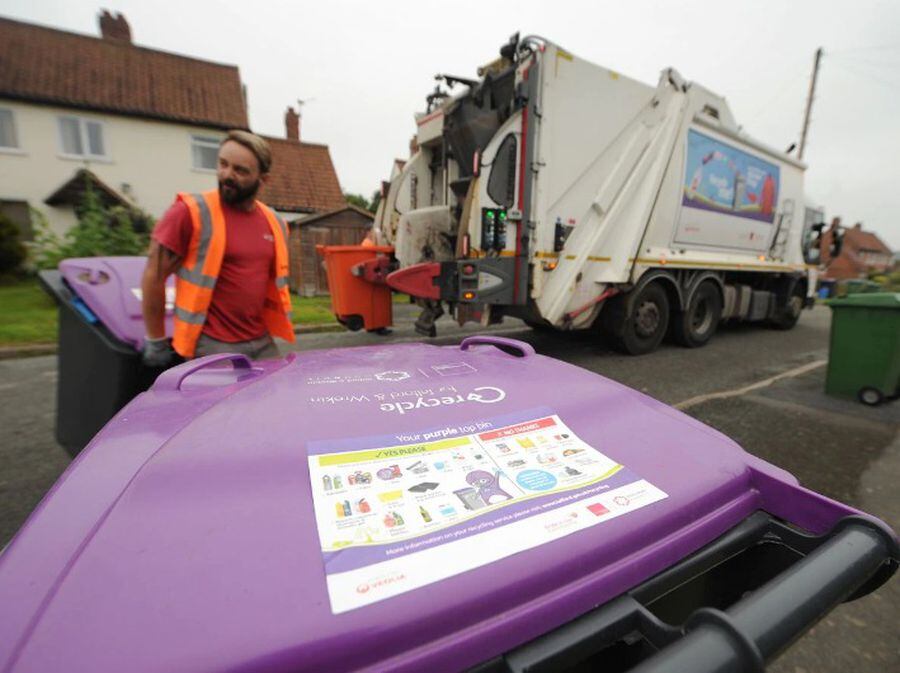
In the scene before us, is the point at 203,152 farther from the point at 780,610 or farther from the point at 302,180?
the point at 780,610

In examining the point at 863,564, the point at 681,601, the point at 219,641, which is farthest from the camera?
the point at 681,601

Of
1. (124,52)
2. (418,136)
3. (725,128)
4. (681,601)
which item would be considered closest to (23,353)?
(418,136)

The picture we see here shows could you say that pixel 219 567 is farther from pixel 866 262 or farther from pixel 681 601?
pixel 866 262

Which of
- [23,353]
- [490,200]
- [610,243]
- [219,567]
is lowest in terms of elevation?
[23,353]

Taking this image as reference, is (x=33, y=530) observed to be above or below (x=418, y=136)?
below

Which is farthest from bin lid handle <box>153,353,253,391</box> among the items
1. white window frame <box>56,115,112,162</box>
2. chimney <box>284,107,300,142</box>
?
chimney <box>284,107,300,142</box>

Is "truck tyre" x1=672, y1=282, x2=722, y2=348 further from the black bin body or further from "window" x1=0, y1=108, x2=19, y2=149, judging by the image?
"window" x1=0, y1=108, x2=19, y2=149

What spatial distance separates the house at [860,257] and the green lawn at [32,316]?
4276cm

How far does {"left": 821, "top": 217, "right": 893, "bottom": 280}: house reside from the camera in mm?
40188

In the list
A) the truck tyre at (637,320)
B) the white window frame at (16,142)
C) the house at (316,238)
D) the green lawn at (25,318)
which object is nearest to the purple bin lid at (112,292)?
the green lawn at (25,318)

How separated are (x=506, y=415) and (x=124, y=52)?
21.2 metres

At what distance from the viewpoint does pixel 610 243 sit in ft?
16.2

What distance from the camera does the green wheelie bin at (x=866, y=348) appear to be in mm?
3719

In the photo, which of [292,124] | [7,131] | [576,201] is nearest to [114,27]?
[7,131]
